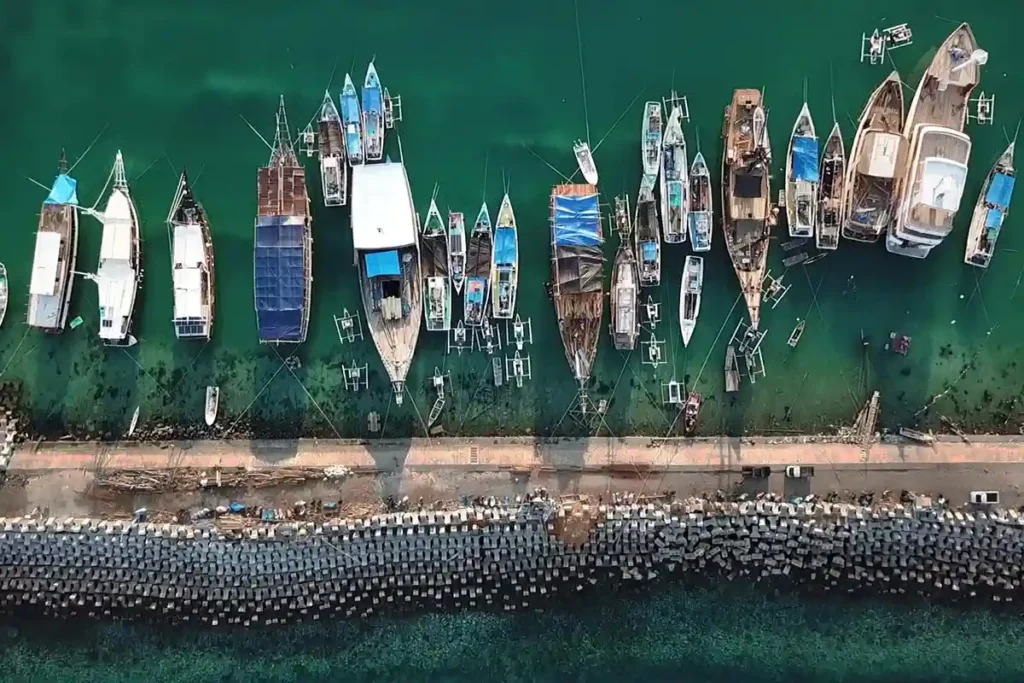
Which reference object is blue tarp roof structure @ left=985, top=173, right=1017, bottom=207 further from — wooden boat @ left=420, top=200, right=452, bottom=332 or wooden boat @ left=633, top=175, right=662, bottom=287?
wooden boat @ left=420, top=200, right=452, bottom=332

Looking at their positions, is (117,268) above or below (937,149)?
below

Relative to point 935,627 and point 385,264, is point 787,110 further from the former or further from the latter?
point 935,627

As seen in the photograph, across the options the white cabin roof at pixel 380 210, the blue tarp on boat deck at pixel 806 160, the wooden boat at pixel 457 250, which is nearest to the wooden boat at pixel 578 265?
the wooden boat at pixel 457 250

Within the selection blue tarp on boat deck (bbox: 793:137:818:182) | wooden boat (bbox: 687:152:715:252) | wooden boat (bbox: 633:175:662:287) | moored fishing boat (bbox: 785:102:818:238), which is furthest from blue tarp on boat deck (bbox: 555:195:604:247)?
blue tarp on boat deck (bbox: 793:137:818:182)

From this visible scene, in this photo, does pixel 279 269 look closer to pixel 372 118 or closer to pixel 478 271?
pixel 372 118

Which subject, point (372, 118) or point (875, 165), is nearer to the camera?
point (875, 165)

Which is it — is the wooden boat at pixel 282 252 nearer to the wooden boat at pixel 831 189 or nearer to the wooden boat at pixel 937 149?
the wooden boat at pixel 831 189

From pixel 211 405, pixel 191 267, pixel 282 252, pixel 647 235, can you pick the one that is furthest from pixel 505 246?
pixel 211 405
